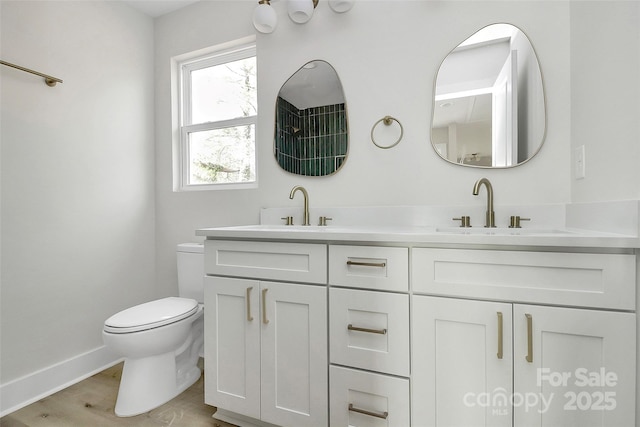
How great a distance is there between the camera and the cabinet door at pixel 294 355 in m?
1.24

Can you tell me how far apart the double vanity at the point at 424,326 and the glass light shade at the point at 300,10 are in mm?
1289

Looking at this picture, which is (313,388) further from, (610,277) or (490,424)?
(610,277)

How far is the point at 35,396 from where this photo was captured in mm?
1707

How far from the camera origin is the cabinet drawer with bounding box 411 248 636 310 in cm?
89

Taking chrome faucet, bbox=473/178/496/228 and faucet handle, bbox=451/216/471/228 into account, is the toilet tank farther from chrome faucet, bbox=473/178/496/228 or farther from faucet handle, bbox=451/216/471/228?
chrome faucet, bbox=473/178/496/228

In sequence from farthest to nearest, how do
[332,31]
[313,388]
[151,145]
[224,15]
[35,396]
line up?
[151,145] < [224,15] < [332,31] < [35,396] < [313,388]

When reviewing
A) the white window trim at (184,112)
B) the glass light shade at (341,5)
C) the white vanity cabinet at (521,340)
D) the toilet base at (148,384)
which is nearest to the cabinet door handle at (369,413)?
the white vanity cabinet at (521,340)

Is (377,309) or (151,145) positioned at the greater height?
(151,145)

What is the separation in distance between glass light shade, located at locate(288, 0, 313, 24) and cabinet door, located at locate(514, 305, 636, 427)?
1761mm

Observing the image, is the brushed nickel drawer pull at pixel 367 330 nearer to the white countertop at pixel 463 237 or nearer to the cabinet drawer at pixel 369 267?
the cabinet drawer at pixel 369 267

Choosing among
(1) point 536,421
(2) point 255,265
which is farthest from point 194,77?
(1) point 536,421

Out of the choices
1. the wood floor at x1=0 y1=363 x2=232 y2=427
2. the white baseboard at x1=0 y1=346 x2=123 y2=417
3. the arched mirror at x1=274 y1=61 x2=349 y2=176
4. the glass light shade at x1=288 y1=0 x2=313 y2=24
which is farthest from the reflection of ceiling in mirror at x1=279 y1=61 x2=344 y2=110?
the white baseboard at x1=0 y1=346 x2=123 y2=417

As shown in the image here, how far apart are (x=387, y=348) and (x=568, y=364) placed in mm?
528

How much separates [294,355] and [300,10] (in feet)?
5.77
